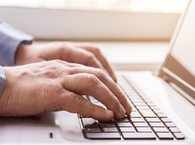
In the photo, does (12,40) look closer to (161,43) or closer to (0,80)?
(0,80)

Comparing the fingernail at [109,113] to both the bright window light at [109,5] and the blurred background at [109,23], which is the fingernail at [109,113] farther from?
the bright window light at [109,5]

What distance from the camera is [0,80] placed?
0.46 metres

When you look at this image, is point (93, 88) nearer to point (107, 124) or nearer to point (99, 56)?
point (107, 124)

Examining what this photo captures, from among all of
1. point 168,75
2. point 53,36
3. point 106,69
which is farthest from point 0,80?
point 53,36

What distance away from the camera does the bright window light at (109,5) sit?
3.41 ft

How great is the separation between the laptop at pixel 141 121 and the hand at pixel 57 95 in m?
0.02

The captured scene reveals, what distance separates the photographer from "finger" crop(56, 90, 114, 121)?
444mm

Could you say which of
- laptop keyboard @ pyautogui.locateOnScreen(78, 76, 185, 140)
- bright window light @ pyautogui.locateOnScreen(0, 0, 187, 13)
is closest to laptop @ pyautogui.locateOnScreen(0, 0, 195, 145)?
laptop keyboard @ pyautogui.locateOnScreen(78, 76, 185, 140)

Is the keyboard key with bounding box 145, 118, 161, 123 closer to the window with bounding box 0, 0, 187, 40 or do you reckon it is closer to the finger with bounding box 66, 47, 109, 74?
the finger with bounding box 66, 47, 109, 74

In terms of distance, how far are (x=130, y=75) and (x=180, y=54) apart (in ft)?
0.56

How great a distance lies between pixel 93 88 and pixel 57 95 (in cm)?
7

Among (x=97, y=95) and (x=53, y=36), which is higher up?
(x=97, y=95)

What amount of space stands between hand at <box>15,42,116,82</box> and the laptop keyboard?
21 cm

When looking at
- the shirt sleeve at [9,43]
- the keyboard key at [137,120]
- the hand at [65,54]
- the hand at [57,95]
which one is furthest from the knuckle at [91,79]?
the shirt sleeve at [9,43]
